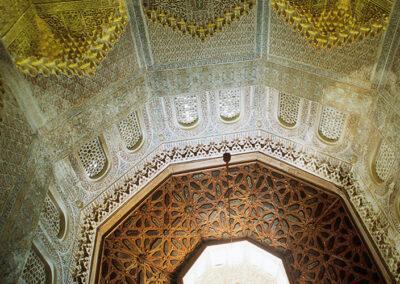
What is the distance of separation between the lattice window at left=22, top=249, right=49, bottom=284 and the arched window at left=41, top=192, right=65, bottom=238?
0.25m

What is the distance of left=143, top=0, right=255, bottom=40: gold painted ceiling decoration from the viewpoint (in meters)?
3.77

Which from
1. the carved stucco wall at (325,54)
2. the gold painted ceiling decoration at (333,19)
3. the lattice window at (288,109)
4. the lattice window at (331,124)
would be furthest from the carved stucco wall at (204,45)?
the lattice window at (331,124)

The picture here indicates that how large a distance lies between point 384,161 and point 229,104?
6.18ft

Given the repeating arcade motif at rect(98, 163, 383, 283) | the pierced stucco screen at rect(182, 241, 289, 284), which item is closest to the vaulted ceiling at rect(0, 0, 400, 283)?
the repeating arcade motif at rect(98, 163, 383, 283)

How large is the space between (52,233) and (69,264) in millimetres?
411

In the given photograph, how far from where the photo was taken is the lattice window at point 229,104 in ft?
15.3

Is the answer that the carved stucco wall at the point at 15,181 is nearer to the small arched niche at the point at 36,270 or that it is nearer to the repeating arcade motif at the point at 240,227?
the small arched niche at the point at 36,270

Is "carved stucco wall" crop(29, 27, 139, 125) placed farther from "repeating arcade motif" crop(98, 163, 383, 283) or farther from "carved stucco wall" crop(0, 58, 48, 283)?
"repeating arcade motif" crop(98, 163, 383, 283)

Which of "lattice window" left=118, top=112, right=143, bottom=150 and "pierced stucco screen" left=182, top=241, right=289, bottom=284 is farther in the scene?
"pierced stucco screen" left=182, top=241, right=289, bottom=284

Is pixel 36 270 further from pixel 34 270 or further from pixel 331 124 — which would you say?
pixel 331 124

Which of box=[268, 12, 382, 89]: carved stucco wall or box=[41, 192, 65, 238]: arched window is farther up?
box=[268, 12, 382, 89]: carved stucco wall

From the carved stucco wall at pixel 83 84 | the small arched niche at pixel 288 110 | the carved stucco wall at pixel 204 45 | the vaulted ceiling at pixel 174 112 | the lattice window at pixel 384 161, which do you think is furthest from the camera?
the small arched niche at pixel 288 110

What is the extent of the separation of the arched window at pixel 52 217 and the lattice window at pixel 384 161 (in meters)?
3.28

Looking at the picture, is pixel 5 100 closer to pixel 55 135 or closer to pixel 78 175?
pixel 55 135
